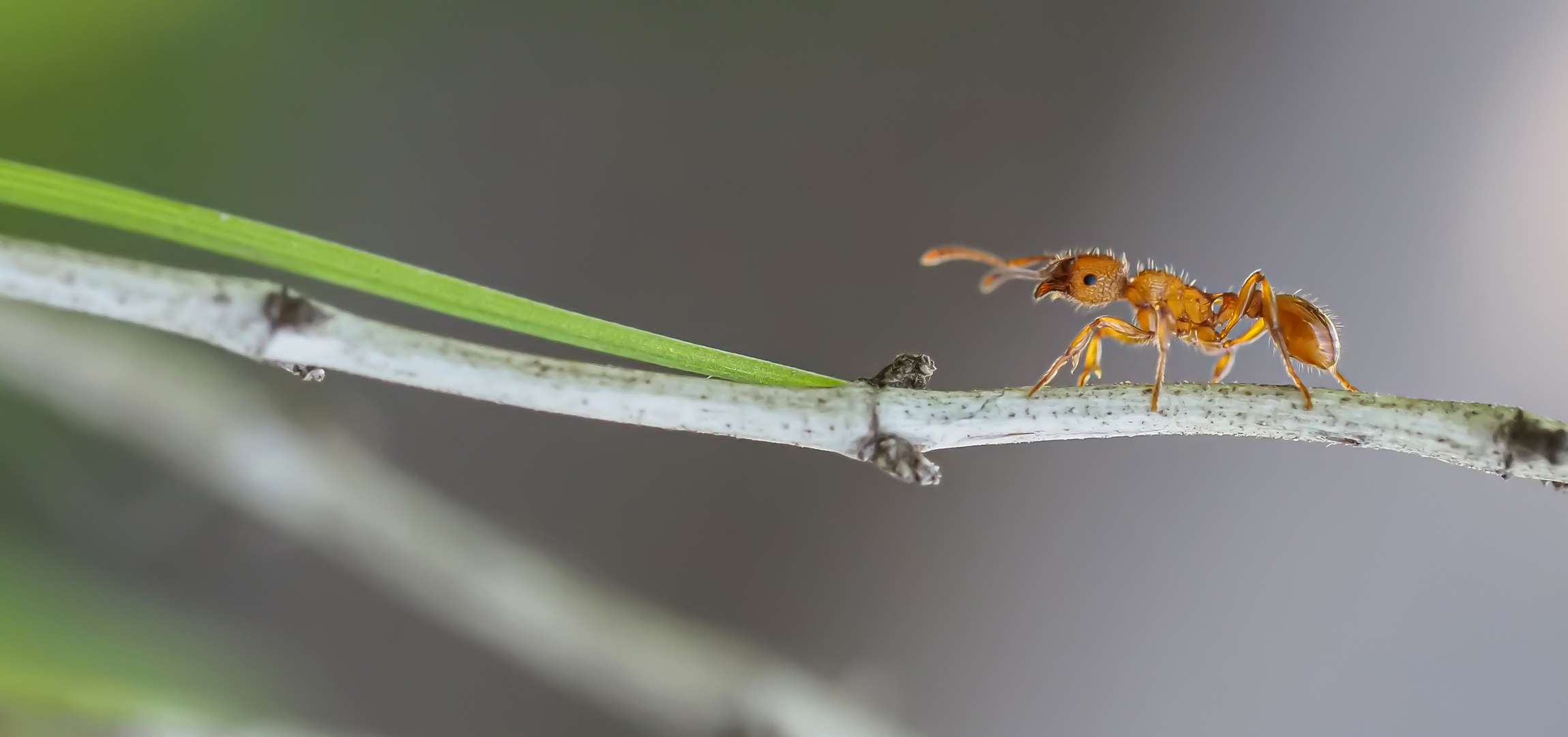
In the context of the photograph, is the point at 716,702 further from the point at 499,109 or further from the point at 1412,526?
the point at 1412,526

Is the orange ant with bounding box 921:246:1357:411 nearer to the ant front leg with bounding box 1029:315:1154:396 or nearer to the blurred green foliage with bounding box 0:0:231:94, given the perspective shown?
the ant front leg with bounding box 1029:315:1154:396

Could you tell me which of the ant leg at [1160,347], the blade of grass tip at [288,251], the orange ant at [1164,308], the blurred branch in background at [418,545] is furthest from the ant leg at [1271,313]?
the blurred branch in background at [418,545]

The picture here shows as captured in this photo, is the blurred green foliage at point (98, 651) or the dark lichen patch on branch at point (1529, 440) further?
the blurred green foliage at point (98, 651)

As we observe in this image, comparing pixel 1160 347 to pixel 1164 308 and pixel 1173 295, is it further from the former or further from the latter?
pixel 1173 295

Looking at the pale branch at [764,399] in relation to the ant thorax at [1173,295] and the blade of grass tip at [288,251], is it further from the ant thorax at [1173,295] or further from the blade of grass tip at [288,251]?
the ant thorax at [1173,295]

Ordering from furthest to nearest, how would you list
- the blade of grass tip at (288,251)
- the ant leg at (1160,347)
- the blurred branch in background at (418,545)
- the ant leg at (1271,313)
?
the blurred branch in background at (418,545) → the ant leg at (1271,313) → the ant leg at (1160,347) → the blade of grass tip at (288,251)

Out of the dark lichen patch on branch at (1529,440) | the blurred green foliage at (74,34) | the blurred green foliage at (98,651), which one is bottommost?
the blurred green foliage at (98,651)

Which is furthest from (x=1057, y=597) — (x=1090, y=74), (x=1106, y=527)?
(x=1090, y=74)
